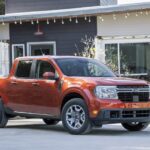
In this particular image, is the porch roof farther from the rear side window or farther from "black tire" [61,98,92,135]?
"black tire" [61,98,92,135]

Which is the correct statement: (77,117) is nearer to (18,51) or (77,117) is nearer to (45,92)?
(45,92)

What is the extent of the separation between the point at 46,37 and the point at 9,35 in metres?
1.84

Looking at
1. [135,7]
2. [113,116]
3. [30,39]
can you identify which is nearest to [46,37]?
[30,39]

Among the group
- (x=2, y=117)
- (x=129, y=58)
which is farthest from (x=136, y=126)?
(x=129, y=58)

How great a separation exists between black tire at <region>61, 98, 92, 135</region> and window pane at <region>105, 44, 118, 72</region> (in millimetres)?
10179

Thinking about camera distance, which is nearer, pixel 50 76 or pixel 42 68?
pixel 50 76

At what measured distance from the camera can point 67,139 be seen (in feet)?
40.8

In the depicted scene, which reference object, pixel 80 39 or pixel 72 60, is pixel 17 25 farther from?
pixel 72 60

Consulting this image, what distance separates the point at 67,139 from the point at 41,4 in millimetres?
14216

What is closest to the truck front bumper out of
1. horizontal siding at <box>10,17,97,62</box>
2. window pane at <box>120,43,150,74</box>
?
window pane at <box>120,43,150,74</box>

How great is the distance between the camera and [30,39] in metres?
25.0

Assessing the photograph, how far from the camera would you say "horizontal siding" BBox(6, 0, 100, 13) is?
25.1 m

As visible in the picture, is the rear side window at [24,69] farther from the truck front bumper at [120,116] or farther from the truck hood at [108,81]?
the truck front bumper at [120,116]

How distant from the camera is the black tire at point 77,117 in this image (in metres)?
13.0
